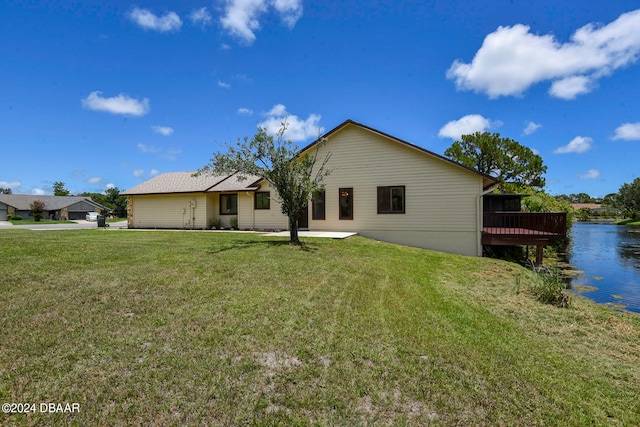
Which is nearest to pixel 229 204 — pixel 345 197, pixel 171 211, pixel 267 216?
pixel 267 216

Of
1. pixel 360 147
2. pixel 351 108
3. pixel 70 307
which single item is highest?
pixel 351 108

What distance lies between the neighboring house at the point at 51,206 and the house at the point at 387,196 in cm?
5603

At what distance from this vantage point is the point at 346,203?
54.5 ft

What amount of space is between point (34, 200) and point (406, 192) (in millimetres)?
74277

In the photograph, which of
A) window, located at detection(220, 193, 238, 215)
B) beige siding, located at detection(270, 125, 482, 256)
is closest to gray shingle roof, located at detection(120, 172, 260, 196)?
window, located at detection(220, 193, 238, 215)

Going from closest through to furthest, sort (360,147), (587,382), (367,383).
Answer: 1. (367,383)
2. (587,382)
3. (360,147)

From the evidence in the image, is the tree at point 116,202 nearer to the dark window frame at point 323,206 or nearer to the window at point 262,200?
the window at point 262,200

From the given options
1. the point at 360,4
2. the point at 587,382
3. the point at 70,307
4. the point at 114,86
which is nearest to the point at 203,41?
the point at 114,86

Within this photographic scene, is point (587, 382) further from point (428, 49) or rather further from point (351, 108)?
point (351, 108)

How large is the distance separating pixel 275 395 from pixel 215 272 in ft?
14.5

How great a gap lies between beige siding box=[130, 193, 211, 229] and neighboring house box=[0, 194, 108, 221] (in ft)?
148

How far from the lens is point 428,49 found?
14.5m

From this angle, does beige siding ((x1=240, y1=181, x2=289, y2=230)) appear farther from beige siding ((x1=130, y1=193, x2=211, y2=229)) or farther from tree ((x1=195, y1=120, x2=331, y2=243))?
tree ((x1=195, y1=120, x2=331, y2=243))

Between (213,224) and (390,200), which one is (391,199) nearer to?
(390,200)
